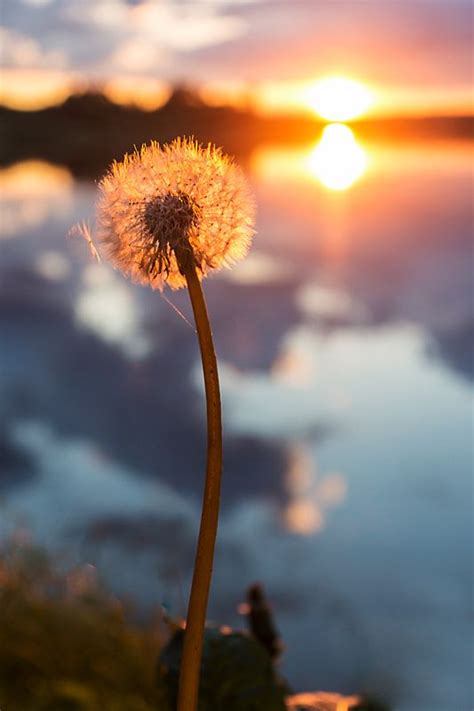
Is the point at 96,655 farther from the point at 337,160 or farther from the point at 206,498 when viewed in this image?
the point at 337,160

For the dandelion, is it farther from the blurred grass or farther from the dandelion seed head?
the blurred grass

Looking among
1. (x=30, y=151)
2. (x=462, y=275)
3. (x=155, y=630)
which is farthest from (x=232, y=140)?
(x=155, y=630)

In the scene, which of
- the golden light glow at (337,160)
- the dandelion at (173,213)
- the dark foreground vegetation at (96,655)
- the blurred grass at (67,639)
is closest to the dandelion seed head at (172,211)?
the dandelion at (173,213)

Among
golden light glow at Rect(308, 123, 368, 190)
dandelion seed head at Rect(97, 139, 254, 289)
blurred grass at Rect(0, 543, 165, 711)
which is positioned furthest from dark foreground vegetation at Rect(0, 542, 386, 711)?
golden light glow at Rect(308, 123, 368, 190)

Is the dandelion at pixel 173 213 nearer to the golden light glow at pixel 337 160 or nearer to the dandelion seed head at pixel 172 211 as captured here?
the dandelion seed head at pixel 172 211

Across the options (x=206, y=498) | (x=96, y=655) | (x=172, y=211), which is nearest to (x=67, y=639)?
(x=96, y=655)

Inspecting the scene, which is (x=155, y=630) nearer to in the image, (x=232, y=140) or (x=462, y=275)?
(x=462, y=275)
